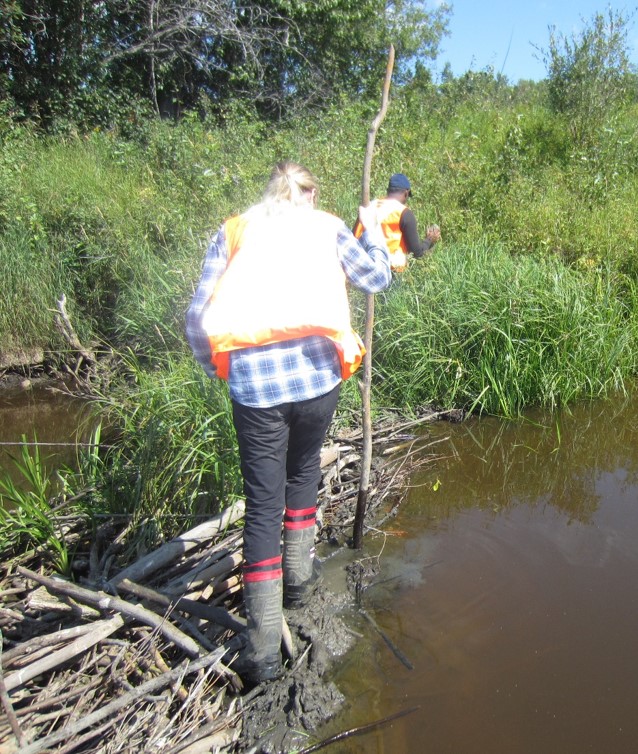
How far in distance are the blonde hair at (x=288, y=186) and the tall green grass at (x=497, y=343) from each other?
9.97ft

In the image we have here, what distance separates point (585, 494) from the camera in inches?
173

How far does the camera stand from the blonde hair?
2.56 meters

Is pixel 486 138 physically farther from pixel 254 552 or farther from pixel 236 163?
pixel 254 552

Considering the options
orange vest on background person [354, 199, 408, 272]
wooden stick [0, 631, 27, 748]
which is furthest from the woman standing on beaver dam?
orange vest on background person [354, 199, 408, 272]

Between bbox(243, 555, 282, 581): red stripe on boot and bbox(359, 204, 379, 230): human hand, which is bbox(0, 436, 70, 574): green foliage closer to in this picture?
bbox(243, 555, 282, 581): red stripe on boot

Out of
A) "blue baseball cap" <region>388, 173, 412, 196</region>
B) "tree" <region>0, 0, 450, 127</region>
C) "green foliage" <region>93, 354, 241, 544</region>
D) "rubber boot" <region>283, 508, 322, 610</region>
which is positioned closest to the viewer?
"rubber boot" <region>283, 508, 322, 610</region>

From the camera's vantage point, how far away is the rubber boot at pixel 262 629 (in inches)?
106

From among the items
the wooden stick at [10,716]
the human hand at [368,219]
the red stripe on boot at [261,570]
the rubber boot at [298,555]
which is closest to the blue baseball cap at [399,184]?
the human hand at [368,219]

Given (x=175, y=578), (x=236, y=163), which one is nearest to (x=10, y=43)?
(x=236, y=163)

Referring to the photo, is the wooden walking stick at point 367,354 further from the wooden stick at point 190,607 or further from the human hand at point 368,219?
the wooden stick at point 190,607

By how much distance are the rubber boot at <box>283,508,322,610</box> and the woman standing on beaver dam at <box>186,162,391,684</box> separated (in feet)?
0.53

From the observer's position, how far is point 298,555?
3020 millimetres

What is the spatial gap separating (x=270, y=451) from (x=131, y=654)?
3.26 ft

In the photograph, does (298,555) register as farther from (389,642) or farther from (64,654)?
(64,654)
